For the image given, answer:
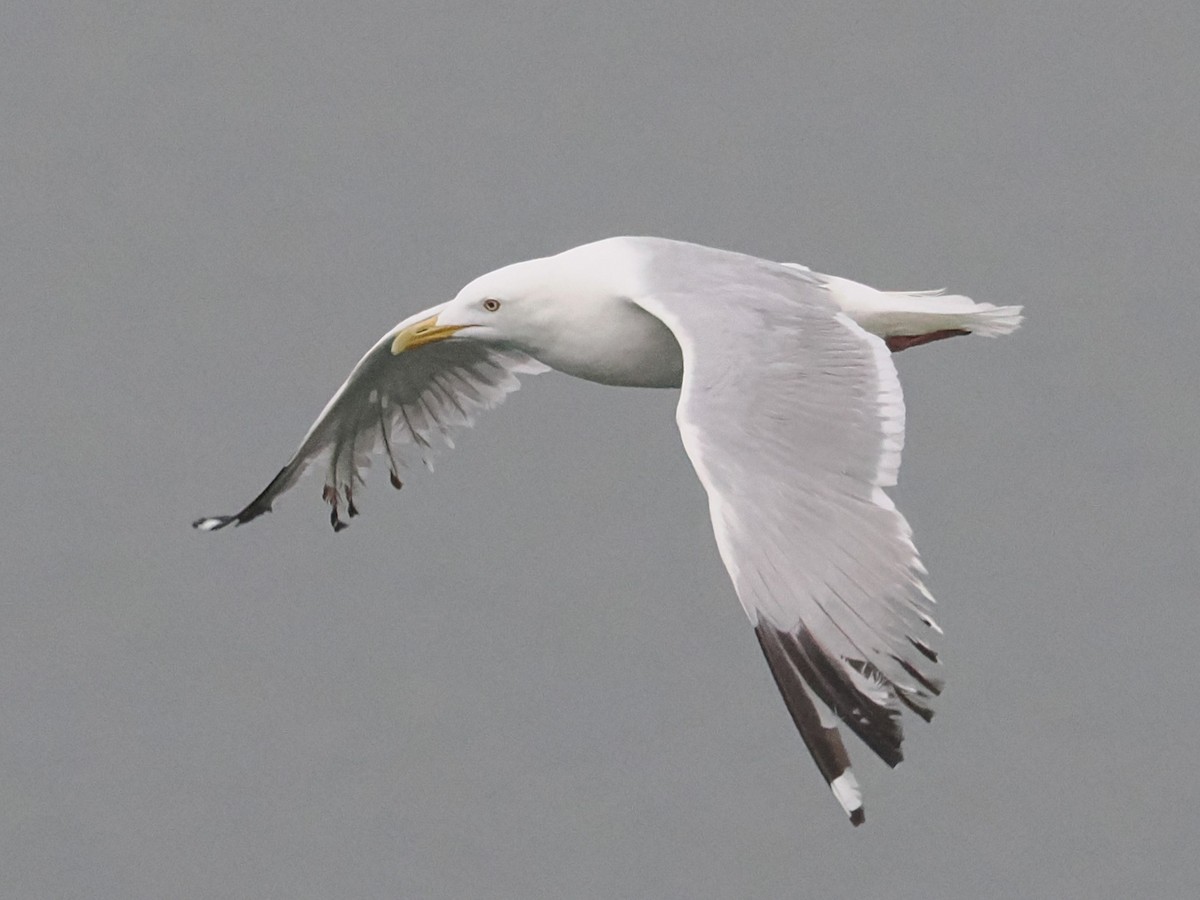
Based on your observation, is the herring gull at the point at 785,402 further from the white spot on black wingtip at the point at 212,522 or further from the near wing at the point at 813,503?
the white spot on black wingtip at the point at 212,522

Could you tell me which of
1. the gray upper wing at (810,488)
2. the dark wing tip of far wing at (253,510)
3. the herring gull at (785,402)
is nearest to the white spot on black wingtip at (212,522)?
the dark wing tip of far wing at (253,510)

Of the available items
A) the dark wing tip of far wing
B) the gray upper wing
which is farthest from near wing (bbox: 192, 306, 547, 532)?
the gray upper wing

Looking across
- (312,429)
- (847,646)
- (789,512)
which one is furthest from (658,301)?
(312,429)

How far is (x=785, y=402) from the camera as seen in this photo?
646cm

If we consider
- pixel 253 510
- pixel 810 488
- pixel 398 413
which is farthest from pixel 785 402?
pixel 253 510

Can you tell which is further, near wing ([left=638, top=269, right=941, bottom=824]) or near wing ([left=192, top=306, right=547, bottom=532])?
near wing ([left=192, top=306, right=547, bottom=532])

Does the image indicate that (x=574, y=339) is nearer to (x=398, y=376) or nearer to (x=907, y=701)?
(x=398, y=376)

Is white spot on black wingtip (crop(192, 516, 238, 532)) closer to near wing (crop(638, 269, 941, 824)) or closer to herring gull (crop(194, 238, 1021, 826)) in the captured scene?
herring gull (crop(194, 238, 1021, 826))

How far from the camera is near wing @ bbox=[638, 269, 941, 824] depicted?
229 inches

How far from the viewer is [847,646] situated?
19.3ft

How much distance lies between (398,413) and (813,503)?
291 cm

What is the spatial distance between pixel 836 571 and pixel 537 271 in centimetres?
187

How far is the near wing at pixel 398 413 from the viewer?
28.1 feet

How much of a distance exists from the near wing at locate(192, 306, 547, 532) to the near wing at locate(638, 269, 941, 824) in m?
1.87
